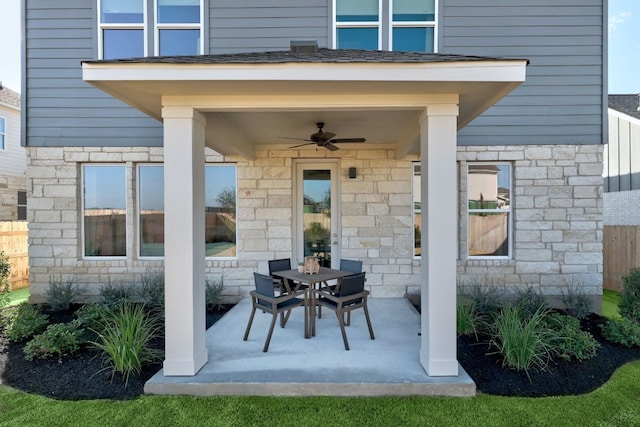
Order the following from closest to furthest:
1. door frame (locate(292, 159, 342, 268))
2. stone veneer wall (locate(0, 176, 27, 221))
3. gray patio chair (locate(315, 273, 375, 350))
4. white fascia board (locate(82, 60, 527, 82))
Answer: white fascia board (locate(82, 60, 527, 82)), gray patio chair (locate(315, 273, 375, 350)), door frame (locate(292, 159, 342, 268)), stone veneer wall (locate(0, 176, 27, 221))

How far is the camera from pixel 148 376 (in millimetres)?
3287

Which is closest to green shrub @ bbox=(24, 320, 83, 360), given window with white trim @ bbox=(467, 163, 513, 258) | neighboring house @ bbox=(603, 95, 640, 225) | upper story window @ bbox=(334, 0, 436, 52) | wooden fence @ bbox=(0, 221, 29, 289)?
wooden fence @ bbox=(0, 221, 29, 289)

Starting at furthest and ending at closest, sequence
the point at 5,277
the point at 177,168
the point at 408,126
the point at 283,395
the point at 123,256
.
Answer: the point at 123,256, the point at 5,277, the point at 408,126, the point at 177,168, the point at 283,395

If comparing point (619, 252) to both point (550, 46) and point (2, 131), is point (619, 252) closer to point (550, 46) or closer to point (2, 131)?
point (550, 46)

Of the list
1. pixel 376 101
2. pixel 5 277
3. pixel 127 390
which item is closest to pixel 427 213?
pixel 376 101

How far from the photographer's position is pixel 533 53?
5.68 meters

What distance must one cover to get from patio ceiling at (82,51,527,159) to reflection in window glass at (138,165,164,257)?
2.67m

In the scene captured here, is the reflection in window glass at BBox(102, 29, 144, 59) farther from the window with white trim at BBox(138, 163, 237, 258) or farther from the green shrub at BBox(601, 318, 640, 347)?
the green shrub at BBox(601, 318, 640, 347)

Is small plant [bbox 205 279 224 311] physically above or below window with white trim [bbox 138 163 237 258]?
below

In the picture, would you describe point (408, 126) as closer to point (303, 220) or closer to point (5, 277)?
point (303, 220)

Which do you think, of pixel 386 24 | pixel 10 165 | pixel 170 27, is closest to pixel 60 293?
pixel 170 27

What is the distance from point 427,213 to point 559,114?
170 inches

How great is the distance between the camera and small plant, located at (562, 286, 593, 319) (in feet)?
17.0

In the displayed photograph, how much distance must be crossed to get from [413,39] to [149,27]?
15.1ft
